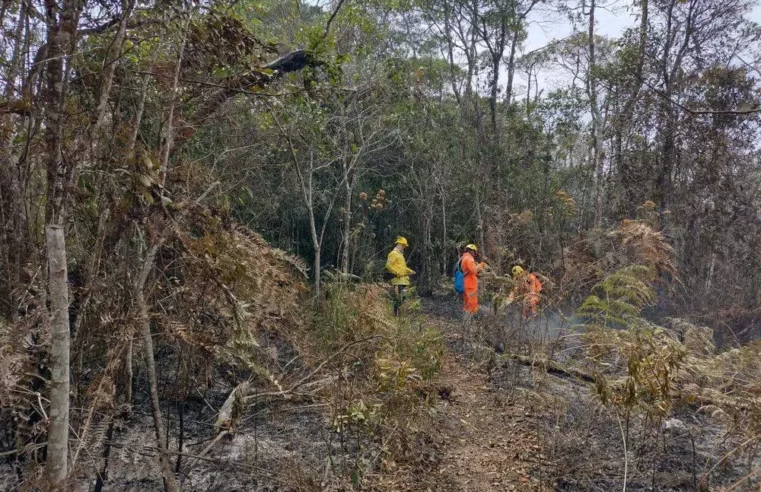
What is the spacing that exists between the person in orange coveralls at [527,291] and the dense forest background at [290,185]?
0.91 feet

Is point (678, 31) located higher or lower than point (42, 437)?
higher

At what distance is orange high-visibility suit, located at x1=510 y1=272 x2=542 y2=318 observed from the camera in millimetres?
6508

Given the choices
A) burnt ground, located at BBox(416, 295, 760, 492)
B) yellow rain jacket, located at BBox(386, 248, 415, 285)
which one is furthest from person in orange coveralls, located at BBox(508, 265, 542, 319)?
yellow rain jacket, located at BBox(386, 248, 415, 285)

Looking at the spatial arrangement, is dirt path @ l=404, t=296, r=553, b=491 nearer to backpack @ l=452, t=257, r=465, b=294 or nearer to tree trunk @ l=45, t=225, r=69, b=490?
backpack @ l=452, t=257, r=465, b=294

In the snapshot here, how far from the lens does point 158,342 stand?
188 inches

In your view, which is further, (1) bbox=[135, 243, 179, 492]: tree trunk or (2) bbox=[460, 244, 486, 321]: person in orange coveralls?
(2) bbox=[460, 244, 486, 321]: person in orange coveralls

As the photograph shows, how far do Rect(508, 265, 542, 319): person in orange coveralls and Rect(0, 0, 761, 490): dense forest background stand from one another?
278 mm

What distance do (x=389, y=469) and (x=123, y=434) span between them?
7.80 ft

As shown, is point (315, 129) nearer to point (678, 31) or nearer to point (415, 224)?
point (415, 224)

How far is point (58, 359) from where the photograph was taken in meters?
→ 2.09

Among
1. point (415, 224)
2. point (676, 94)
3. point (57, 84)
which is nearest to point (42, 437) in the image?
point (57, 84)

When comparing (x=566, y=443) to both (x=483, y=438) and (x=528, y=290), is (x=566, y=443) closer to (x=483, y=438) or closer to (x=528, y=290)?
(x=483, y=438)

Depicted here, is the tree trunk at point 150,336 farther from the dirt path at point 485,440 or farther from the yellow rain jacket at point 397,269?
the yellow rain jacket at point 397,269

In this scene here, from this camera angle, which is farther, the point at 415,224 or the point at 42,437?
the point at 415,224
